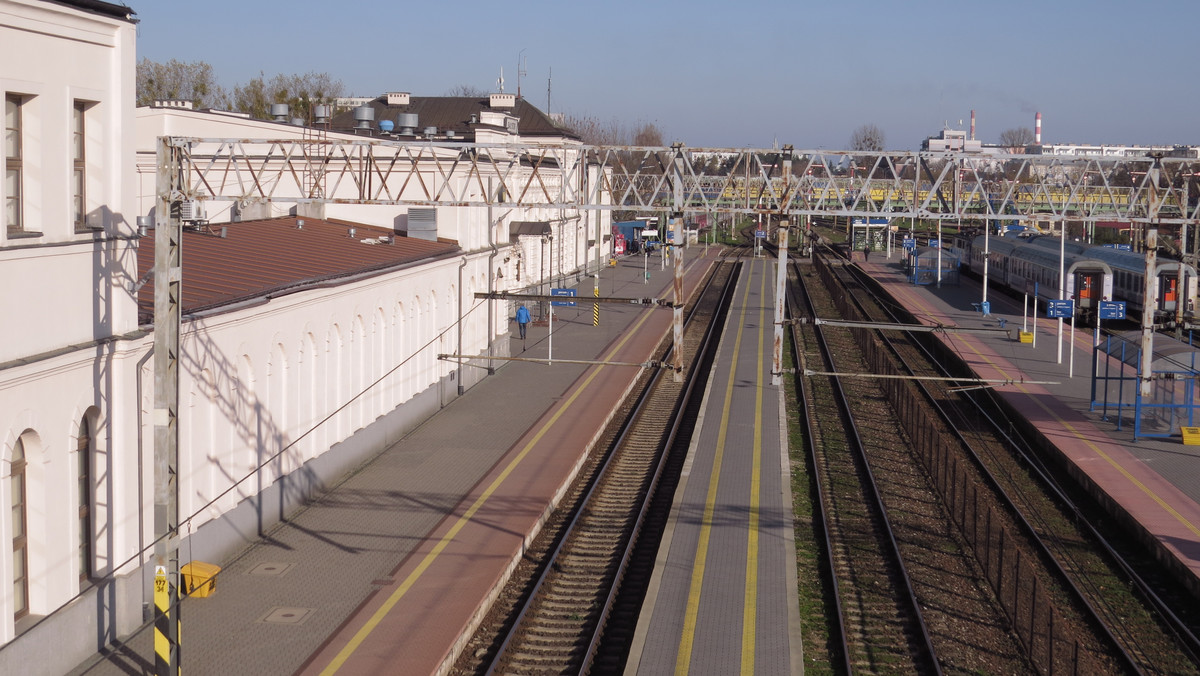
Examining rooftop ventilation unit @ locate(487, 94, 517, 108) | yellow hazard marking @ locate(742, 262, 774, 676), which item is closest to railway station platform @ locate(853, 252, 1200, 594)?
yellow hazard marking @ locate(742, 262, 774, 676)

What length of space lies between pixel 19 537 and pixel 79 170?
367 centimetres

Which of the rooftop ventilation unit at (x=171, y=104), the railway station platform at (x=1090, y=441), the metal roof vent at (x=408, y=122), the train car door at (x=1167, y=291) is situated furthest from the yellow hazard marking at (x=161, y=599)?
the train car door at (x=1167, y=291)

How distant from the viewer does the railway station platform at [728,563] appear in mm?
11070

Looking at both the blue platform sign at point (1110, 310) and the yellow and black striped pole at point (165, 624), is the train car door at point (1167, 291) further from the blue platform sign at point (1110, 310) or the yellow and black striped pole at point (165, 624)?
the yellow and black striped pole at point (165, 624)

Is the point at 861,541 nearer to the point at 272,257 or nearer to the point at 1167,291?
the point at 272,257

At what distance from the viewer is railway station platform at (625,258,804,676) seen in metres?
11.1

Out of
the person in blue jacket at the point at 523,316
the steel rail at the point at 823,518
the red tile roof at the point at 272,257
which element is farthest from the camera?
the person in blue jacket at the point at 523,316

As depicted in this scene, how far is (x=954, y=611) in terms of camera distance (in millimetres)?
12742

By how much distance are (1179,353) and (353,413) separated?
52.7 ft

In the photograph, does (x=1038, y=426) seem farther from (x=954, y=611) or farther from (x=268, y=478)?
(x=268, y=478)

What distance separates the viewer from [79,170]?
11086 mm

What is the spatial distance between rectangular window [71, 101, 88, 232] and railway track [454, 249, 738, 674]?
589cm

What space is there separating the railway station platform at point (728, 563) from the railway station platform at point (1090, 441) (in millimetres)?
4938

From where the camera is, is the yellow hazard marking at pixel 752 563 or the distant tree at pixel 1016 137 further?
the distant tree at pixel 1016 137
